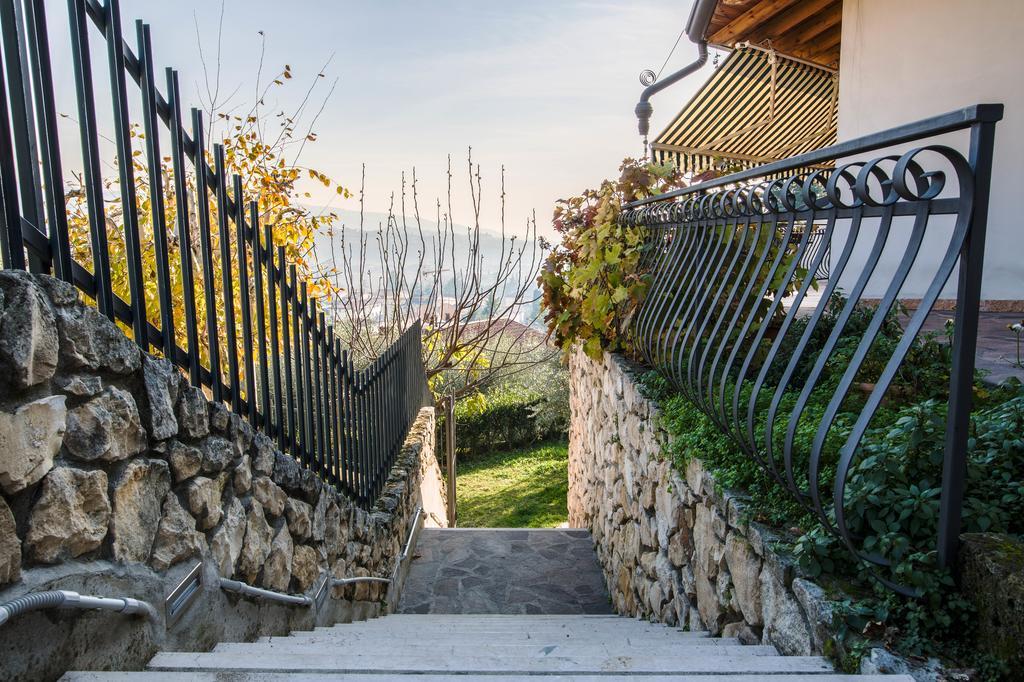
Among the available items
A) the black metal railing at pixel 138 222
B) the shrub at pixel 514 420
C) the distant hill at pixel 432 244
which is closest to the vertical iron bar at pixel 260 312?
the black metal railing at pixel 138 222

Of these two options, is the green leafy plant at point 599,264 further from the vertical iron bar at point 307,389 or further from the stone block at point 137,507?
the stone block at point 137,507

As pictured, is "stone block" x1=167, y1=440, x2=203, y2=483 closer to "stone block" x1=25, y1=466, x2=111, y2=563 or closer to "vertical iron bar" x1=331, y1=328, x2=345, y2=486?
"stone block" x1=25, y1=466, x2=111, y2=563

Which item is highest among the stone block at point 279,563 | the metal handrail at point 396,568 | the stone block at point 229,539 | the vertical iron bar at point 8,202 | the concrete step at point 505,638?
the vertical iron bar at point 8,202

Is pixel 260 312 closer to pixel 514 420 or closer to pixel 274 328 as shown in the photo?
pixel 274 328

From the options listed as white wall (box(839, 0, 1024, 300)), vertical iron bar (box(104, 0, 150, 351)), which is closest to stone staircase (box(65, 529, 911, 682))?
vertical iron bar (box(104, 0, 150, 351))

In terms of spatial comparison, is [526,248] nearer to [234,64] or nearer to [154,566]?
[234,64]

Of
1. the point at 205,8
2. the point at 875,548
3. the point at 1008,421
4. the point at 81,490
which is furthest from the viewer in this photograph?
the point at 205,8

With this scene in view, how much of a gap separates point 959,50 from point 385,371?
4936mm

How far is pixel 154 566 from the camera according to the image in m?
1.56

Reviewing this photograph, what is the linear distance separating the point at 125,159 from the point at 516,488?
10.2 metres

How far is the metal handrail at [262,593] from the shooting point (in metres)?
1.88

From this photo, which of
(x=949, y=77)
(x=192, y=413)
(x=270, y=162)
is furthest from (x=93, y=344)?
(x=949, y=77)

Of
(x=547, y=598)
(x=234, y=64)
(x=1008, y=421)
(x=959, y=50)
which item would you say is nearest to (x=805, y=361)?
(x=1008, y=421)

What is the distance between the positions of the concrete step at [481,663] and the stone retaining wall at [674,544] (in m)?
0.16
